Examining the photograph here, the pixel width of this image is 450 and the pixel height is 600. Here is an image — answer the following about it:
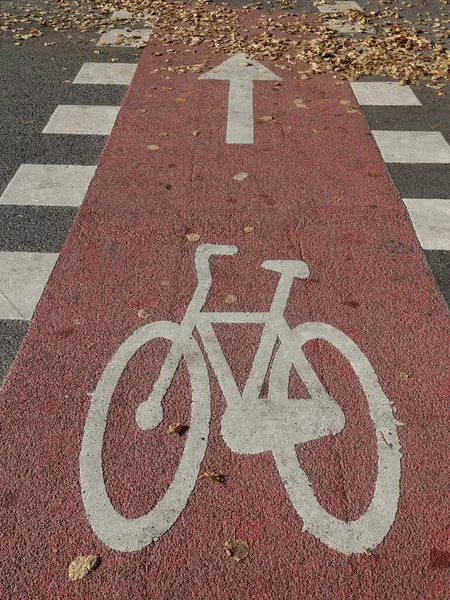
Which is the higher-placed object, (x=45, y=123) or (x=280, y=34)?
(x=45, y=123)

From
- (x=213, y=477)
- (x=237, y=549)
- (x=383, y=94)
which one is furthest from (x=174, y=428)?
(x=383, y=94)

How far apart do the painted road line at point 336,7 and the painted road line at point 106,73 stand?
13.1 ft

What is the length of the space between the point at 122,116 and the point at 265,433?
5.00 m

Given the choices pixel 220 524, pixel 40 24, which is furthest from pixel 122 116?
pixel 220 524

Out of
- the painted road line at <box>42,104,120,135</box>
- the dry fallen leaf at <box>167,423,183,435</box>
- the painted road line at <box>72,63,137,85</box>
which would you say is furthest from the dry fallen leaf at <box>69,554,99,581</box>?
the painted road line at <box>72,63,137,85</box>

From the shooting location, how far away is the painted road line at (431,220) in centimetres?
527

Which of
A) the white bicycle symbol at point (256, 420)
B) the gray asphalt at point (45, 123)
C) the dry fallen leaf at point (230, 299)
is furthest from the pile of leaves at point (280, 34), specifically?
the white bicycle symbol at point (256, 420)

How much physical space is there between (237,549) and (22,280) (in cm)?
268

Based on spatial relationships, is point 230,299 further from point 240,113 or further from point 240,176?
point 240,113

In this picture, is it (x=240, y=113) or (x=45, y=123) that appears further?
(x=240, y=113)

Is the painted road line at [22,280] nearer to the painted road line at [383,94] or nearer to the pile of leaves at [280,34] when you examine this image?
the painted road line at [383,94]

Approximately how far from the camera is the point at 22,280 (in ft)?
15.8

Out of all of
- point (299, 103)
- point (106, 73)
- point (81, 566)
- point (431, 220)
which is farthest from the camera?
point (106, 73)

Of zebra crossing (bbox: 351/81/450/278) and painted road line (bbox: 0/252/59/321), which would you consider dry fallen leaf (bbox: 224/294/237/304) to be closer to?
painted road line (bbox: 0/252/59/321)
